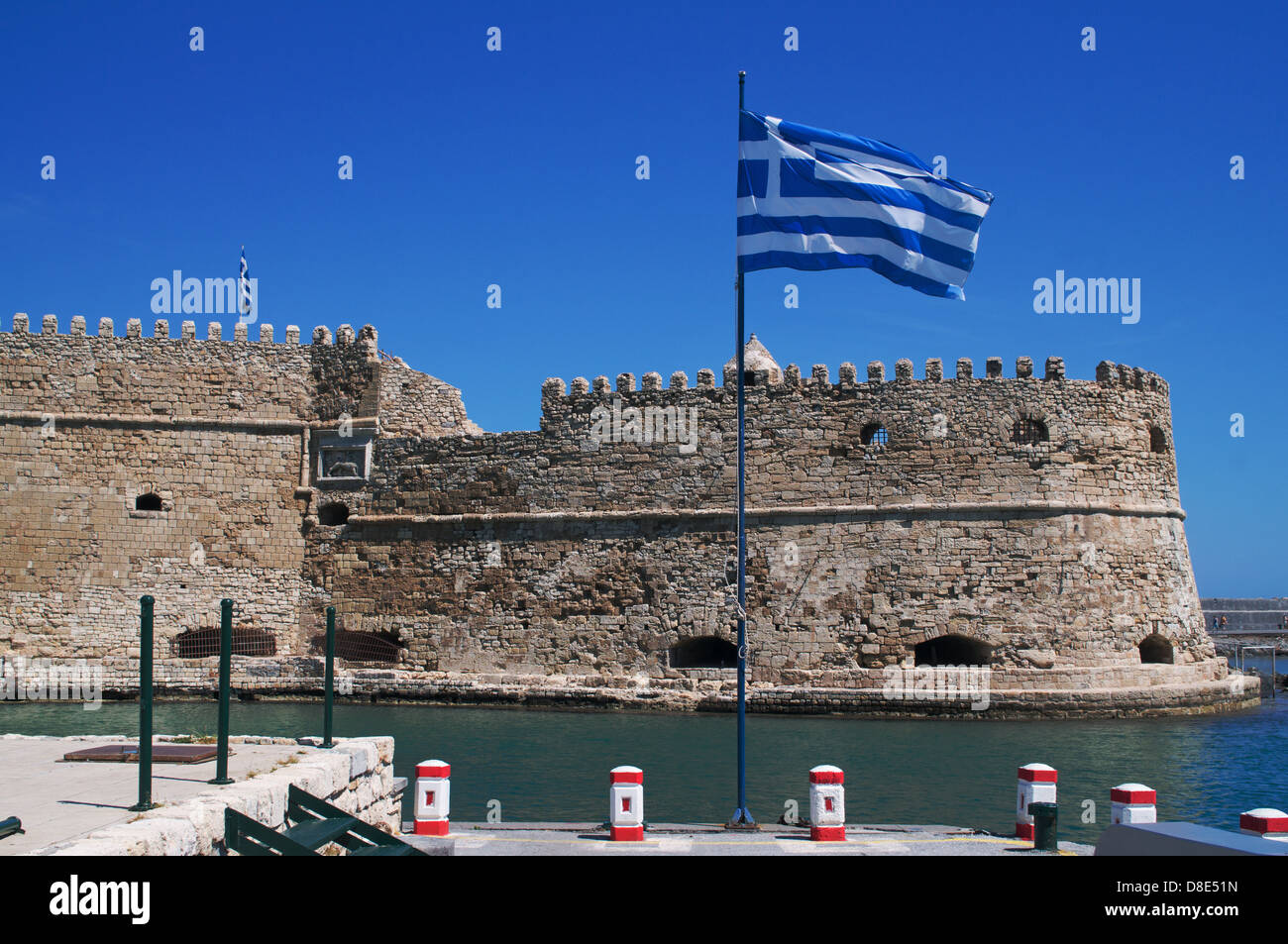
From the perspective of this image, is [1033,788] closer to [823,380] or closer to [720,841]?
[720,841]

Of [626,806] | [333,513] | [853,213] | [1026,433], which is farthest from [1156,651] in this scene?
[333,513]

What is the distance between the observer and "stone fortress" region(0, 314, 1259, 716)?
61.2 feet

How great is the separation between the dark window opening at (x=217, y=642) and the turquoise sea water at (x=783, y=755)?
5.03 feet

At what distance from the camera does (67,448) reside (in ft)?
70.8

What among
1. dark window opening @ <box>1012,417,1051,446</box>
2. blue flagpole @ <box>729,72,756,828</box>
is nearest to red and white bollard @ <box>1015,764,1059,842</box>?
blue flagpole @ <box>729,72,756,828</box>

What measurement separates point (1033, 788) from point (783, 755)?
6.13 metres

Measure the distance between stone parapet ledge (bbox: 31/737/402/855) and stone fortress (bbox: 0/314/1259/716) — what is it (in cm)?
1092

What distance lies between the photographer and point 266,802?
6.05 metres

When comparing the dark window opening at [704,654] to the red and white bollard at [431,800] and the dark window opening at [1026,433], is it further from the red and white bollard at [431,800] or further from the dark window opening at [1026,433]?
the red and white bollard at [431,800]

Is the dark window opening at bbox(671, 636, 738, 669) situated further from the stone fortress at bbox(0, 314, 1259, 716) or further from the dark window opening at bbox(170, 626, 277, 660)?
the dark window opening at bbox(170, 626, 277, 660)

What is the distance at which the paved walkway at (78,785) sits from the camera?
5355 mm

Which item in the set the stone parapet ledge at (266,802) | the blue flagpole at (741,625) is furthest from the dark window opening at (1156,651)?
the stone parapet ledge at (266,802)

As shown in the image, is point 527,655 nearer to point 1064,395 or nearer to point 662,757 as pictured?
point 662,757
